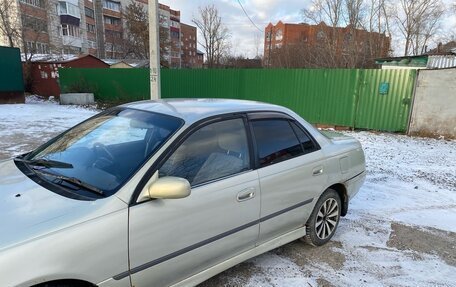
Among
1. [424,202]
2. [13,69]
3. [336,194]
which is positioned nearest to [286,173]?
[336,194]

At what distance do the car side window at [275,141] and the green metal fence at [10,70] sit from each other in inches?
728

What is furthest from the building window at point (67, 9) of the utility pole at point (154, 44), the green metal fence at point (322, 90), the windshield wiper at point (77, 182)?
the windshield wiper at point (77, 182)

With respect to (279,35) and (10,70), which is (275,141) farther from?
(279,35)

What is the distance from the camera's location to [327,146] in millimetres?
3520

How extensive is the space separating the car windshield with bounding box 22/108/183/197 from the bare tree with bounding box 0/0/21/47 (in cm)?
2649

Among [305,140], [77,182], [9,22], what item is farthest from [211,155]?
[9,22]

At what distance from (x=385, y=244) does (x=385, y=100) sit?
8127mm

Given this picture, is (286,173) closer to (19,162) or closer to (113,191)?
(113,191)

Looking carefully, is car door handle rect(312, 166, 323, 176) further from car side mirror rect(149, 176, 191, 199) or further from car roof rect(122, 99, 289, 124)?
car side mirror rect(149, 176, 191, 199)

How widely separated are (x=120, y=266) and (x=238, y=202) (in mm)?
969

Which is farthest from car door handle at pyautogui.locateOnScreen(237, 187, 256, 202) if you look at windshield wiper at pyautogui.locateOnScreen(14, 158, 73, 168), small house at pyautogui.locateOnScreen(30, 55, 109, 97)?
small house at pyautogui.locateOnScreen(30, 55, 109, 97)

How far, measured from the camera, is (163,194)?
6.73 feet

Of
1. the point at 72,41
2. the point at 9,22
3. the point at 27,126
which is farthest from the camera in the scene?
the point at 72,41

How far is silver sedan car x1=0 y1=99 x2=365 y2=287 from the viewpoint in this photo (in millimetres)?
1811
